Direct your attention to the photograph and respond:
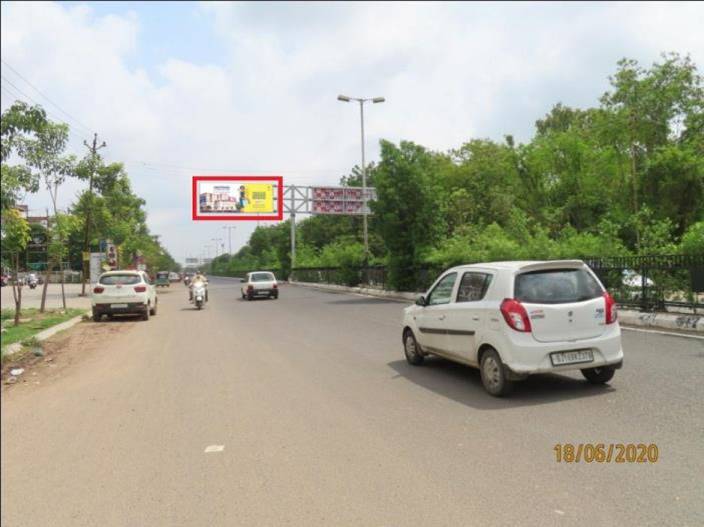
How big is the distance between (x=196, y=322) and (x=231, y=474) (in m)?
14.6

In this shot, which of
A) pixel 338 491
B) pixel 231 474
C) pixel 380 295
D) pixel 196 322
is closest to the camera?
pixel 338 491

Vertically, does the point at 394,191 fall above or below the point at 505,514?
above

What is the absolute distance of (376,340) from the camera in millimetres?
12555

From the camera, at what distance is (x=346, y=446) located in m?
5.13

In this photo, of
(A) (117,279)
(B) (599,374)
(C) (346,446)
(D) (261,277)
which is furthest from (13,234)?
(D) (261,277)

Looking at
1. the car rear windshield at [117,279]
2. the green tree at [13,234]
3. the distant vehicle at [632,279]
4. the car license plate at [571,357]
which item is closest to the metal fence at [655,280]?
the distant vehicle at [632,279]

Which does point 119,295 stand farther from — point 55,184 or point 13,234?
point 13,234

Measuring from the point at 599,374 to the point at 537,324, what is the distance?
4.28ft

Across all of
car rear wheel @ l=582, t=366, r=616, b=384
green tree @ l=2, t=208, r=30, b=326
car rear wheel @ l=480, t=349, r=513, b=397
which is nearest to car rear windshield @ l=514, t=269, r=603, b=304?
car rear wheel @ l=480, t=349, r=513, b=397

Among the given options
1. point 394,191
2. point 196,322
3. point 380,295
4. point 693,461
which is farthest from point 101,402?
point 380,295

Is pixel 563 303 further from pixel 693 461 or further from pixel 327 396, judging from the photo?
pixel 327 396

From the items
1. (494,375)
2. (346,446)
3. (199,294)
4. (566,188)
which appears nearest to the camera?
(346,446)

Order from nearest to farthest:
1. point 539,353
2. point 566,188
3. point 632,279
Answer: point 539,353 → point 632,279 → point 566,188

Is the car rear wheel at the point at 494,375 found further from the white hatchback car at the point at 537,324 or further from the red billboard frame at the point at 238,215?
the red billboard frame at the point at 238,215
